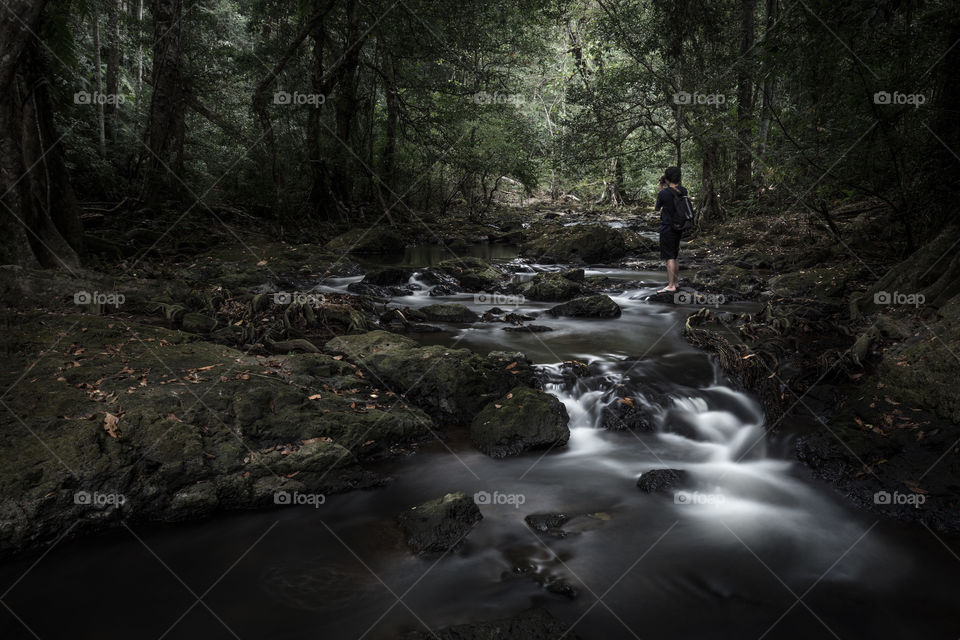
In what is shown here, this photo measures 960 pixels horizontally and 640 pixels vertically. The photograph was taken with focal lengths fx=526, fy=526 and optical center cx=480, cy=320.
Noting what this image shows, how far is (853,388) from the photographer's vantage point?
5621 mm

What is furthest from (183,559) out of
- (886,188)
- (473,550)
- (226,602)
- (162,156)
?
(162,156)

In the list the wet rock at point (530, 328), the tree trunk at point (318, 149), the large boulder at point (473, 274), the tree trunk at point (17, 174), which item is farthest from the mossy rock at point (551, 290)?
the tree trunk at point (318, 149)

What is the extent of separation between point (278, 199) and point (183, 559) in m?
12.8

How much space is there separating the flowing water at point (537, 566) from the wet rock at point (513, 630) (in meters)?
0.21

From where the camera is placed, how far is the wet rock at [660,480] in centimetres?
478

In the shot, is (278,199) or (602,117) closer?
(278,199)

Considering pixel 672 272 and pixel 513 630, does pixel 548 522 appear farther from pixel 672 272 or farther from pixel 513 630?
pixel 672 272

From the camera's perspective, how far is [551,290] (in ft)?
36.2

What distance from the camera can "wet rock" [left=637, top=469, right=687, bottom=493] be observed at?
15.7ft

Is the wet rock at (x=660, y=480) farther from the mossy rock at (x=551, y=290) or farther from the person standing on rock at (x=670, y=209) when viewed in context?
the mossy rock at (x=551, y=290)

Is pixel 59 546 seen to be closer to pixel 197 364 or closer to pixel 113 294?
pixel 197 364

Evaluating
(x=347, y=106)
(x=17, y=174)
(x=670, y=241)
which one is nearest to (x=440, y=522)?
(x=17, y=174)

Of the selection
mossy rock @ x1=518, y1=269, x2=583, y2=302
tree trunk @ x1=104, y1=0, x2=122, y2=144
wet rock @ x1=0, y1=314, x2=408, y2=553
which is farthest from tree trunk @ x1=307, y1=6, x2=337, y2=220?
wet rock @ x1=0, y1=314, x2=408, y2=553

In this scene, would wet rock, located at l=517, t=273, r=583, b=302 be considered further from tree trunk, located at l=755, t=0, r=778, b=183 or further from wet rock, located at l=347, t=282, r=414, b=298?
tree trunk, located at l=755, t=0, r=778, b=183
